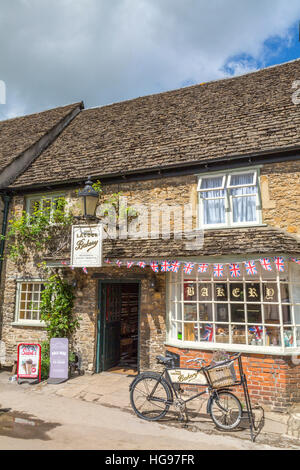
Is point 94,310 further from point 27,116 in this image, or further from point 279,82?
point 27,116

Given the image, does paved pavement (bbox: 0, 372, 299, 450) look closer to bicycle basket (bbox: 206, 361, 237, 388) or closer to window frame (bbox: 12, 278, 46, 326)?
bicycle basket (bbox: 206, 361, 237, 388)

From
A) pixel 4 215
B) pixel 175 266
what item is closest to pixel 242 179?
pixel 175 266

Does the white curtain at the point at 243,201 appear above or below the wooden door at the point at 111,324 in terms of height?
above

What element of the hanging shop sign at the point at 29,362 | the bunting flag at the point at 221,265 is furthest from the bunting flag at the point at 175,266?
the hanging shop sign at the point at 29,362

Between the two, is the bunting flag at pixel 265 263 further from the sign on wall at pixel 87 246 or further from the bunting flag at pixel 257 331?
the sign on wall at pixel 87 246

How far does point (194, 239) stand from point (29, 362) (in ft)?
17.7

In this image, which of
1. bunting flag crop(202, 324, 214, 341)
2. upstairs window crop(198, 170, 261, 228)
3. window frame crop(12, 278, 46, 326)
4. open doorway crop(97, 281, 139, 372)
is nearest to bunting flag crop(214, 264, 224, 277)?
bunting flag crop(202, 324, 214, 341)

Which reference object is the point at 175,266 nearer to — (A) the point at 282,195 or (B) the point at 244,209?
(B) the point at 244,209

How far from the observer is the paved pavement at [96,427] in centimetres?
480

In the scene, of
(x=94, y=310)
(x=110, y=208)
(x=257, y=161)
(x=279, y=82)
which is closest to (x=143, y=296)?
(x=94, y=310)

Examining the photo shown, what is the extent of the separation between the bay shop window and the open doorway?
226 centimetres

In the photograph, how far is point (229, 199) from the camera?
27.6 ft

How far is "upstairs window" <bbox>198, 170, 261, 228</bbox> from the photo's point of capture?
26.8 feet

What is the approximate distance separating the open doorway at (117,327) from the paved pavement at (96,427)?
1882 millimetres
